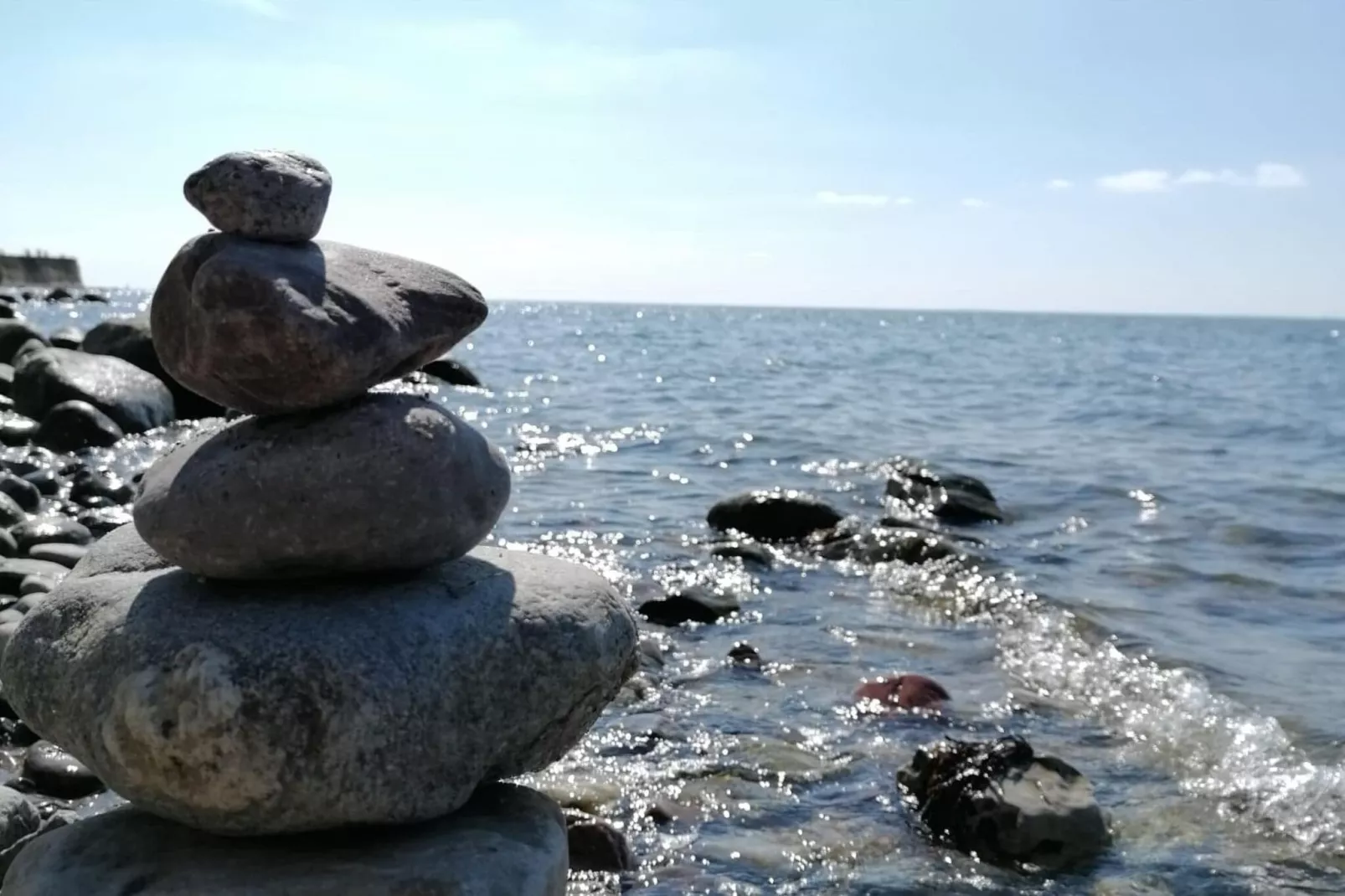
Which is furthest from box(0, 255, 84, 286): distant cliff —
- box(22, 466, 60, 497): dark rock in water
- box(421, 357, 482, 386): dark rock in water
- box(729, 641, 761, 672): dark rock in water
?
box(729, 641, 761, 672): dark rock in water

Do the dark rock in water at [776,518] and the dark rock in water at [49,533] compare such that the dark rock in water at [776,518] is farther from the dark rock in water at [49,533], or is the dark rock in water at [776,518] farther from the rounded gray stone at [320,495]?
the rounded gray stone at [320,495]

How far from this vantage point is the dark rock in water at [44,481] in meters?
14.4

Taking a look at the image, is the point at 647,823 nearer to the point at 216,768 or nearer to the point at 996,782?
the point at 996,782

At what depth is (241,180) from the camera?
4.25 metres

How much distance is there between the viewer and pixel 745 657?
980 cm

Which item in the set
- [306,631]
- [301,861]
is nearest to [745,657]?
[301,861]

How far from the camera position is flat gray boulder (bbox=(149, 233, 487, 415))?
410 cm

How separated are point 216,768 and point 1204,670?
8038mm

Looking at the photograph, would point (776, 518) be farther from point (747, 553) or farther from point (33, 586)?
point (33, 586)

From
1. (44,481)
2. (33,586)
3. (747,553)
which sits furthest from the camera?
(44,481)

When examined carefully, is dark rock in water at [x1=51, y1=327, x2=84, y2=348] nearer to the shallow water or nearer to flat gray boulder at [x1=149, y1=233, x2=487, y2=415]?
the shallow water

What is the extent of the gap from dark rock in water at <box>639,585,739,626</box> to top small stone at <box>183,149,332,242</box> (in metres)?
6.96

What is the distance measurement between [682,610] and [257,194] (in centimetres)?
726

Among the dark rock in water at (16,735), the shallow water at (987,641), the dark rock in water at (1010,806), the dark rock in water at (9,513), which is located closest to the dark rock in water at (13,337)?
the shallow water at (987,641)
